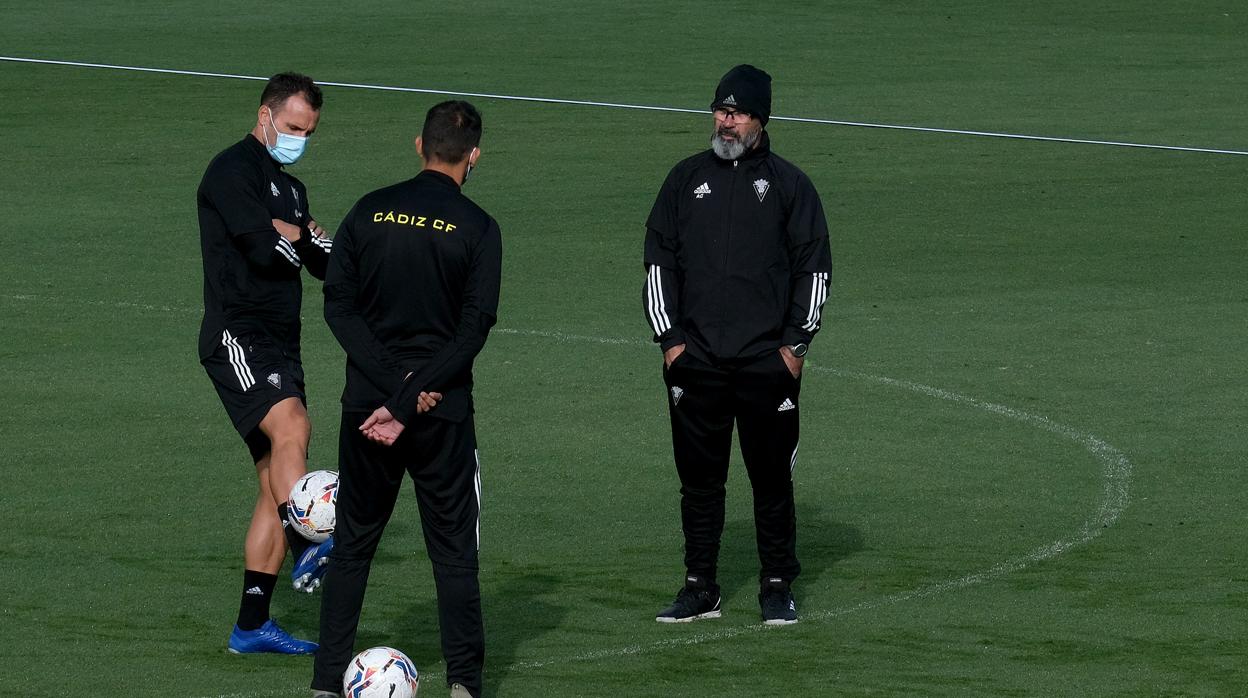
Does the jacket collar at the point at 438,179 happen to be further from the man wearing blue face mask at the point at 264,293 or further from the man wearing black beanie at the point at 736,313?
the man wearing black beanie at the point at 736,313

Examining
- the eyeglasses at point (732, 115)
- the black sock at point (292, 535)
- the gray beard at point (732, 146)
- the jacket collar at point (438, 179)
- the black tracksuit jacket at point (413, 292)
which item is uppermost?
the eyeglasses at point (732, 115)

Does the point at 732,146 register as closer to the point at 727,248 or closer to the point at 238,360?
the point at 727,248

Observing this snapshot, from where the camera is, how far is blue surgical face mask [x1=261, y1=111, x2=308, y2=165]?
8.97 metres

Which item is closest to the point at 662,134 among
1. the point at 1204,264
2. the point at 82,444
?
the point at 1204,264

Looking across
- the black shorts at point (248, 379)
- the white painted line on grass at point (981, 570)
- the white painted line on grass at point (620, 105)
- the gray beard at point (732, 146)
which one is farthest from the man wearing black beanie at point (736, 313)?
the white painted line on grass at point (620, 105)

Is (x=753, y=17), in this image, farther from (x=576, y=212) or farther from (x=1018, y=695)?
(x=1018, y=695)

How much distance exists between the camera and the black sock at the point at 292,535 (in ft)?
28.9

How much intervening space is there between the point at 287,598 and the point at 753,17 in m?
26.8

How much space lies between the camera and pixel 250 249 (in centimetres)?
873

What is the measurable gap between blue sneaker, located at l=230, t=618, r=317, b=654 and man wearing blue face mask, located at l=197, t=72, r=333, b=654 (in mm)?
20

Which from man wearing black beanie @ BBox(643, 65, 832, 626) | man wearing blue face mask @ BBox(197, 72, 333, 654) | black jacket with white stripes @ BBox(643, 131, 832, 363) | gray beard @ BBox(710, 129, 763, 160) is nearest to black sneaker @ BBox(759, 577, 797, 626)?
man wearing black beanie @ BBox(643, 65, 832, 626)

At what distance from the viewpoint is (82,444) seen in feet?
39.5

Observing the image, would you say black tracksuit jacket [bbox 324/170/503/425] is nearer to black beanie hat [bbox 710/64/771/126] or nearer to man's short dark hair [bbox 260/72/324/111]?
man's short dark hair [bbox 260/72/324/111]

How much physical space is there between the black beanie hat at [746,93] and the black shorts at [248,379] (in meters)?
2.20
